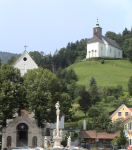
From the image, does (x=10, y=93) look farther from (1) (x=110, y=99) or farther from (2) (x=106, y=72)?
(2) (x=106, y=72)

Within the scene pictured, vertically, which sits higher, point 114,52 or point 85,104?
point 114,52

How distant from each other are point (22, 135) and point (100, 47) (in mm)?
96065

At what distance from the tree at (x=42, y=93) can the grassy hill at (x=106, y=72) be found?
49686 millimetres

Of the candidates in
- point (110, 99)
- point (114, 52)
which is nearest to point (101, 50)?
point (114, 52)

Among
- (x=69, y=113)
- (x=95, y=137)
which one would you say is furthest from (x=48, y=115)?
(x=69, y=113)

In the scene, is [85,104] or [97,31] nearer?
[85,104]

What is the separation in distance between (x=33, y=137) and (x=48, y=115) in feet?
14.2

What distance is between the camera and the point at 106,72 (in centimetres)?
12394

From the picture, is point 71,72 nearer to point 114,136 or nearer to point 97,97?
point 97,97

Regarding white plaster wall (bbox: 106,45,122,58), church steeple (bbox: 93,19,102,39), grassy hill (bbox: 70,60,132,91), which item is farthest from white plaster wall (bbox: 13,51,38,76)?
church steeple (bbox: 93,19,102,39)

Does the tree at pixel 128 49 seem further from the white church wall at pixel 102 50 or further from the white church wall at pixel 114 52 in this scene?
the white church wall at pixel 102 50

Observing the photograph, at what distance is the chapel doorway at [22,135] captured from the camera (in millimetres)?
53013

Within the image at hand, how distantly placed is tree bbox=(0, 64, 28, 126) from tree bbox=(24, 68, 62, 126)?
1.35m

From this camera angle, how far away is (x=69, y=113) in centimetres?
7325
